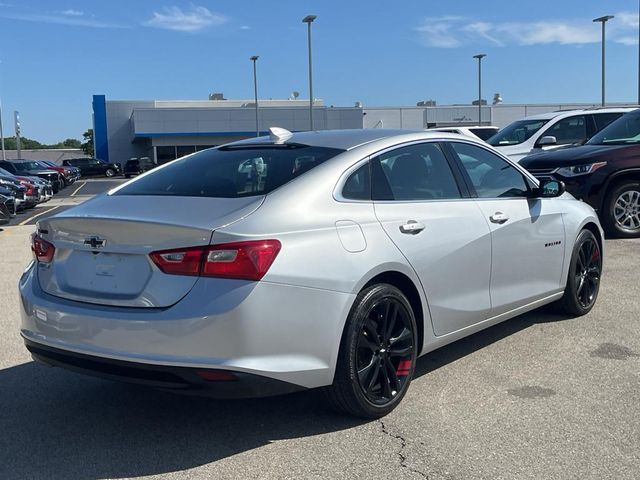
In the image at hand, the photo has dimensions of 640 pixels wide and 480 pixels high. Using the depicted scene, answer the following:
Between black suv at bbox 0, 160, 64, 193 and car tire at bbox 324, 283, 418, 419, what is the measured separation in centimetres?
3105

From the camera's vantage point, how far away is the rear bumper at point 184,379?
10.6ft

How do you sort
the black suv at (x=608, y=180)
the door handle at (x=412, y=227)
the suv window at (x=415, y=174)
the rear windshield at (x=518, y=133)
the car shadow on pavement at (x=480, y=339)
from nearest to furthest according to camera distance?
the door handle at (x=412, y=227) → the suv window at (x=415, y=174) → the car shadow on pavement at (x=480, y=339) → the black suv at (x=608, y=180) → the rear windshield at (x=518, y=133)

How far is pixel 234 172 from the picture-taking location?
414 cm

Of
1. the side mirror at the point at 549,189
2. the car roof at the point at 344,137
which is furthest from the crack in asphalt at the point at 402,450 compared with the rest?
the side mirror at the point at 549,189

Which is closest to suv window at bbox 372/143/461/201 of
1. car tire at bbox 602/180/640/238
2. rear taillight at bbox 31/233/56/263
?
rear taillight at bbox 31/233/56/263

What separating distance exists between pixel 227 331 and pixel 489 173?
2.69 metres

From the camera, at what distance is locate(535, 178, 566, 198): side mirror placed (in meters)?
5.26

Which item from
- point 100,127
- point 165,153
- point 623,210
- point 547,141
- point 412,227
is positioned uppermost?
point 100,127

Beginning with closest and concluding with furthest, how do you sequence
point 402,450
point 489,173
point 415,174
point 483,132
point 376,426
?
point 402,450 < point 376,426 < point 415,174 < point 489,173 < point 483,132

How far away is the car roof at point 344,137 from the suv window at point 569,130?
9.60 meters

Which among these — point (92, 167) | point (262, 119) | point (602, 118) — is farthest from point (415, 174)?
point (262, 119)

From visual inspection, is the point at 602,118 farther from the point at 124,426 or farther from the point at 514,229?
the point at 124,426

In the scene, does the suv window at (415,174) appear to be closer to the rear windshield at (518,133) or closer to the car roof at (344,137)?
the car roof at (344,137)

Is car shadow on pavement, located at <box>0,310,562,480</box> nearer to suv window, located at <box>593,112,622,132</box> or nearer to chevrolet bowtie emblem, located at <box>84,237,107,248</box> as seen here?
chevrolet bowtie emblem, located at <box>84,237,107,248</box>
